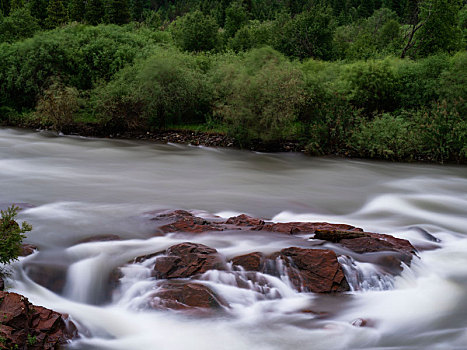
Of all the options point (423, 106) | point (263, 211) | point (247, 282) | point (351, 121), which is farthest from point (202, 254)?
point (423, 106)

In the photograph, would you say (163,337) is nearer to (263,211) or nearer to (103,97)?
(263,211)

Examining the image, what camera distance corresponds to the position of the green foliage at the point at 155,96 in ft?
64.2

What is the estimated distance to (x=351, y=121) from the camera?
56.5 feet

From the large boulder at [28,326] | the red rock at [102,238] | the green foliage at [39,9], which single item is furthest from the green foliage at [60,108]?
the green foliage at [39,9]

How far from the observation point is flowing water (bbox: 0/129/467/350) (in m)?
5.57

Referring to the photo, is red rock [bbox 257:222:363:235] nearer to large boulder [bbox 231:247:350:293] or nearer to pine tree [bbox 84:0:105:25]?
large boulder [bbox 231:247:350:293]

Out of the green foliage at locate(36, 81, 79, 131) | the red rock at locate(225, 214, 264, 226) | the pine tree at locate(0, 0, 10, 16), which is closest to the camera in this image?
the red rock at locate(225, 214, 264, 226)

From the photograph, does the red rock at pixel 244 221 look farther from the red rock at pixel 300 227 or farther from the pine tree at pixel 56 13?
the pine tree at pixel 56 13

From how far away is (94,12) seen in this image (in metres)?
45.6

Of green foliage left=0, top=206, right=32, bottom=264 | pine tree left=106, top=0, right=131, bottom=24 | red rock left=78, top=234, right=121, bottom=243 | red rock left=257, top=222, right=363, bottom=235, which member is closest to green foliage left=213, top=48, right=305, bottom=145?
red rock left=257, top=222, right=363, bottom=235

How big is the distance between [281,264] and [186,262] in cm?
131

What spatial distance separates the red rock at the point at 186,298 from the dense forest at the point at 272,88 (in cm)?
1117

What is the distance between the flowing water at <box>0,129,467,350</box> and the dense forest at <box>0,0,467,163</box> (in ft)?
7.06

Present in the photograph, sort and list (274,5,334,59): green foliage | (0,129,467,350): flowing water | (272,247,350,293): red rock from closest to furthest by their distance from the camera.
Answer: (0,129,467,350): flowing water → (272,247,350,293): red rock → (274,5,334,59): green foliage
